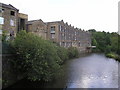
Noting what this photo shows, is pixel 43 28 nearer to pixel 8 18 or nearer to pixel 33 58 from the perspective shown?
pixel 8 18

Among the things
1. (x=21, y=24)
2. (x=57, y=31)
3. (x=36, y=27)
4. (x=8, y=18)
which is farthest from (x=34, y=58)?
(x=57, y=31)

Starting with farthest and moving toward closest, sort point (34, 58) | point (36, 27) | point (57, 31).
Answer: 1. point (57, 31)
2. point (36, 27)
3. point (34, 58)

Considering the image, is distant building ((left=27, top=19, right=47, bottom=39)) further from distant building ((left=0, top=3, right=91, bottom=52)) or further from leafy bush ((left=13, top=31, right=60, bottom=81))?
leafy bush ((left=13, top=31, right=60, bottom=81))

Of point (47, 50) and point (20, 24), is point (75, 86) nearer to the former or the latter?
point (47, 50)

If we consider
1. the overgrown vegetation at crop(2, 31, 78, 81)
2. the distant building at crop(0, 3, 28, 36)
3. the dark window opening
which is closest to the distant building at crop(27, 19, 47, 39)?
the dark window opening

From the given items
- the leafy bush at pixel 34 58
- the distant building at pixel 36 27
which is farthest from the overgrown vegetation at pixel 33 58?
the distant building at pixel 36 27

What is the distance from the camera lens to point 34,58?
18.1m

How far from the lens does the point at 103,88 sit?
18.6m

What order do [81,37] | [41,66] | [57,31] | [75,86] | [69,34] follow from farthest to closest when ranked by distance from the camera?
[81,37] → [69,34] → [57,31] → [75,86] → [41,66]

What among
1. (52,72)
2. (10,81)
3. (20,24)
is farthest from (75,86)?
(20,24)

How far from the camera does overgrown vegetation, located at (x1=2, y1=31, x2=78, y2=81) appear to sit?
18062 mm

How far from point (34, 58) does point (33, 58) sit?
9.7 inches

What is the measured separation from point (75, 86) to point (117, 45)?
111 ft

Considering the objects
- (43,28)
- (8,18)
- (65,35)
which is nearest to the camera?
(8,18)
